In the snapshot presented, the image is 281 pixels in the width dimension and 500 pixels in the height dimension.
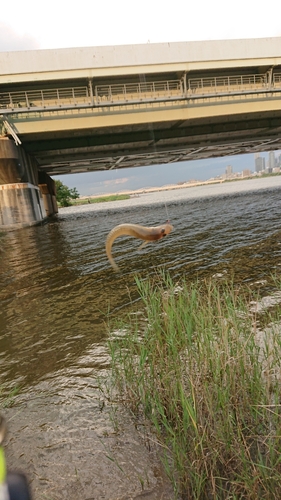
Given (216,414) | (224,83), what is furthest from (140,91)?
(216,414)

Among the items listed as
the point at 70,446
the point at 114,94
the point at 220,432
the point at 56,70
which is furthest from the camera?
the point at 114,94

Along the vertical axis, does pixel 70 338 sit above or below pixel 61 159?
below

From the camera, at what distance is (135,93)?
31734 millimetres

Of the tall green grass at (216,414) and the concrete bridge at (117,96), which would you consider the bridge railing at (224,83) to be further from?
the tall green grass at (216,414)

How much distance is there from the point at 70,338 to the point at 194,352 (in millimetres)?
3291

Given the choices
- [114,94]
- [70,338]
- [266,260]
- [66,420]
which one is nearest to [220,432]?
[66,420]

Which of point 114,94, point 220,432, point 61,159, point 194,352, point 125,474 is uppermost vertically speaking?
Result: point 114,94

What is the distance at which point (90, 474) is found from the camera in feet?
10.5

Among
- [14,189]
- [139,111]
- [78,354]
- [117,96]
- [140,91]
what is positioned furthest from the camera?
[117,96]

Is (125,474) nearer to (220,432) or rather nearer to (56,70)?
(220,432)

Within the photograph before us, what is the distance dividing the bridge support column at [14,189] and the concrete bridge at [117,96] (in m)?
0.09

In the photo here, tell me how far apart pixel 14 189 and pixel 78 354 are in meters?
28.5

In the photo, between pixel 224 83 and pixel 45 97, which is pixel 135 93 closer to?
pixel 45 97

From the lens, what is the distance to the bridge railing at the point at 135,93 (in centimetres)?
2864
